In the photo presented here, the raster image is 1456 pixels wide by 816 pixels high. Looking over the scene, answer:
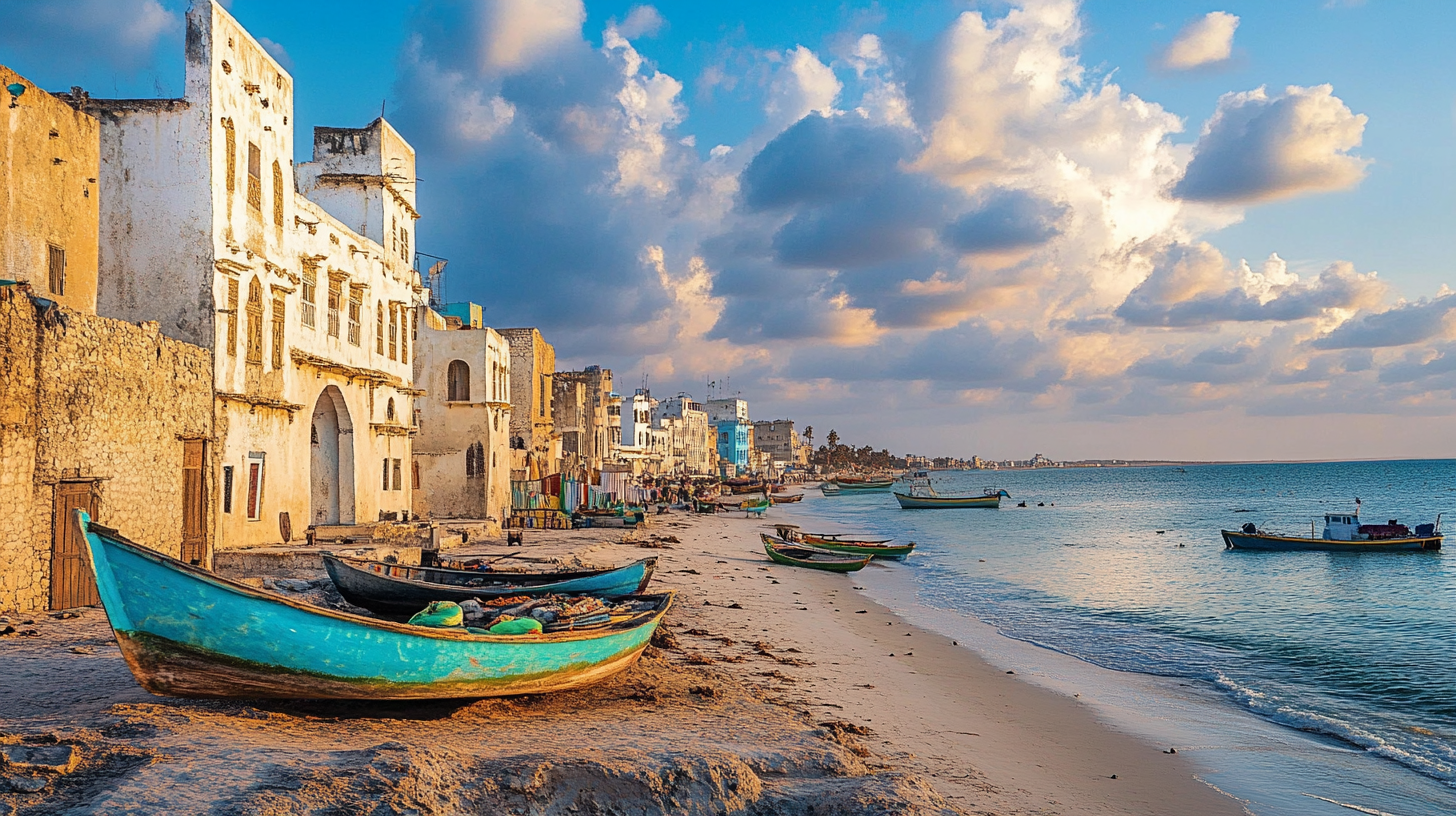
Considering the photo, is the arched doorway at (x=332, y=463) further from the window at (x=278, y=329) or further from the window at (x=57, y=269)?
the window at (x=57, y=269)

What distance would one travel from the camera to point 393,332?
3017 cm

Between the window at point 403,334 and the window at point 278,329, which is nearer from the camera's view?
the window at point 278,329

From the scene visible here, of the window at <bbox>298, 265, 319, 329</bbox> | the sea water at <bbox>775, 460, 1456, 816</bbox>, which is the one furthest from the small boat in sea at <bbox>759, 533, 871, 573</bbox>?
the window at <bbox>298, 265, 319, 329</bbox>

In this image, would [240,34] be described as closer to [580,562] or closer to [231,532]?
[231,532]

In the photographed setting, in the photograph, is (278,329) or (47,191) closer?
(47,191)

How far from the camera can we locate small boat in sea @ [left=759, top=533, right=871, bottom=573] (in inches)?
1240

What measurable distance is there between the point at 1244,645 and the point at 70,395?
23323 millimetres

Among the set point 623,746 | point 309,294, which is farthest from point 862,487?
point 623,746

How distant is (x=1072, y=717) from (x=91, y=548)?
40.9 ft

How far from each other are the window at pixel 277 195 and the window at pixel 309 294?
2144mm

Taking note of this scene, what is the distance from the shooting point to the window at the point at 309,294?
23531 mm

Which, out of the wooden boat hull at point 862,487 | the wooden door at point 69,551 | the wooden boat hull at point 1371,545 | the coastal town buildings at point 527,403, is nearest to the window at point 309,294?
the wooden door at point 69,551

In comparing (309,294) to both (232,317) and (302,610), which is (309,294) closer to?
(232,317)

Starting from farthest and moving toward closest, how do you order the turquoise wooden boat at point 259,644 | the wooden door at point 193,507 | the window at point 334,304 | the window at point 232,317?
the window at point 334,304
the window at point 232,317
the wooden door at point 193,507
the turquoise wooden boat at point 259,644
